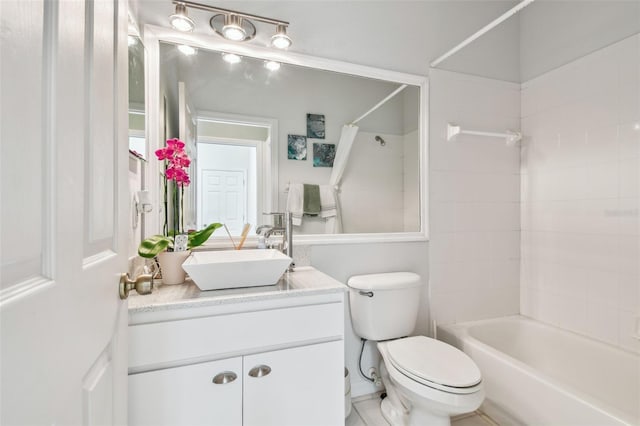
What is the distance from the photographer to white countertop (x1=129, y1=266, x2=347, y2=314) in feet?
3.23

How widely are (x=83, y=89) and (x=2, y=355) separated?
40 centimetres

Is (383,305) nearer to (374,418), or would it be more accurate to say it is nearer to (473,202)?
(374,418)

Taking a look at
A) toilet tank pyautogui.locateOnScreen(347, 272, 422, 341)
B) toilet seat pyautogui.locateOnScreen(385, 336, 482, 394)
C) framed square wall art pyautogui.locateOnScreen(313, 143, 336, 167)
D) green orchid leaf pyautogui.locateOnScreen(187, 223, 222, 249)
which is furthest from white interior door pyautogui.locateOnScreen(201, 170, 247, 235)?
toilet seat pyautogui.locateOnScreen(385, 336, 482, 394)

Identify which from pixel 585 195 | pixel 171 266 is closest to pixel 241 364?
pixel 171 266

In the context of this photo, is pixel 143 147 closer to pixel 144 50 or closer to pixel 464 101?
pixel 144 50

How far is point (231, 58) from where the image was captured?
161cm

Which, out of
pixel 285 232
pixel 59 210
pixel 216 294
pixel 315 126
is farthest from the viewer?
pixel 315 126

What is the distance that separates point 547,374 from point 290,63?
2172mm

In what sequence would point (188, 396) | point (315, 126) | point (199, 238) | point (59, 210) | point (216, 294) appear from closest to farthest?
point (59, 210) < point (188, 396) < point (216, 294) < point (199, 238) < point (315, 126)

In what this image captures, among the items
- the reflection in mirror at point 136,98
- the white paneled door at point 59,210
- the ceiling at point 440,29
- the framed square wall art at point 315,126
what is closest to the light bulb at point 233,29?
the ceiling at point 440,29

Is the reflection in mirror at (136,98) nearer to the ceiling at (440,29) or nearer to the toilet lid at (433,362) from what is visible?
the ceiling at (440,29)

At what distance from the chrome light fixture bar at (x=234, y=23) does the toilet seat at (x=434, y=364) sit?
5.45 feet

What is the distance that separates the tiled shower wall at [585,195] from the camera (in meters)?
1.62

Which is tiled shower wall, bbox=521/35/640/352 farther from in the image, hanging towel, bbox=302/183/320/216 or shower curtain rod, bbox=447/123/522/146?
hanging towel, bbox=302/183/320/216
